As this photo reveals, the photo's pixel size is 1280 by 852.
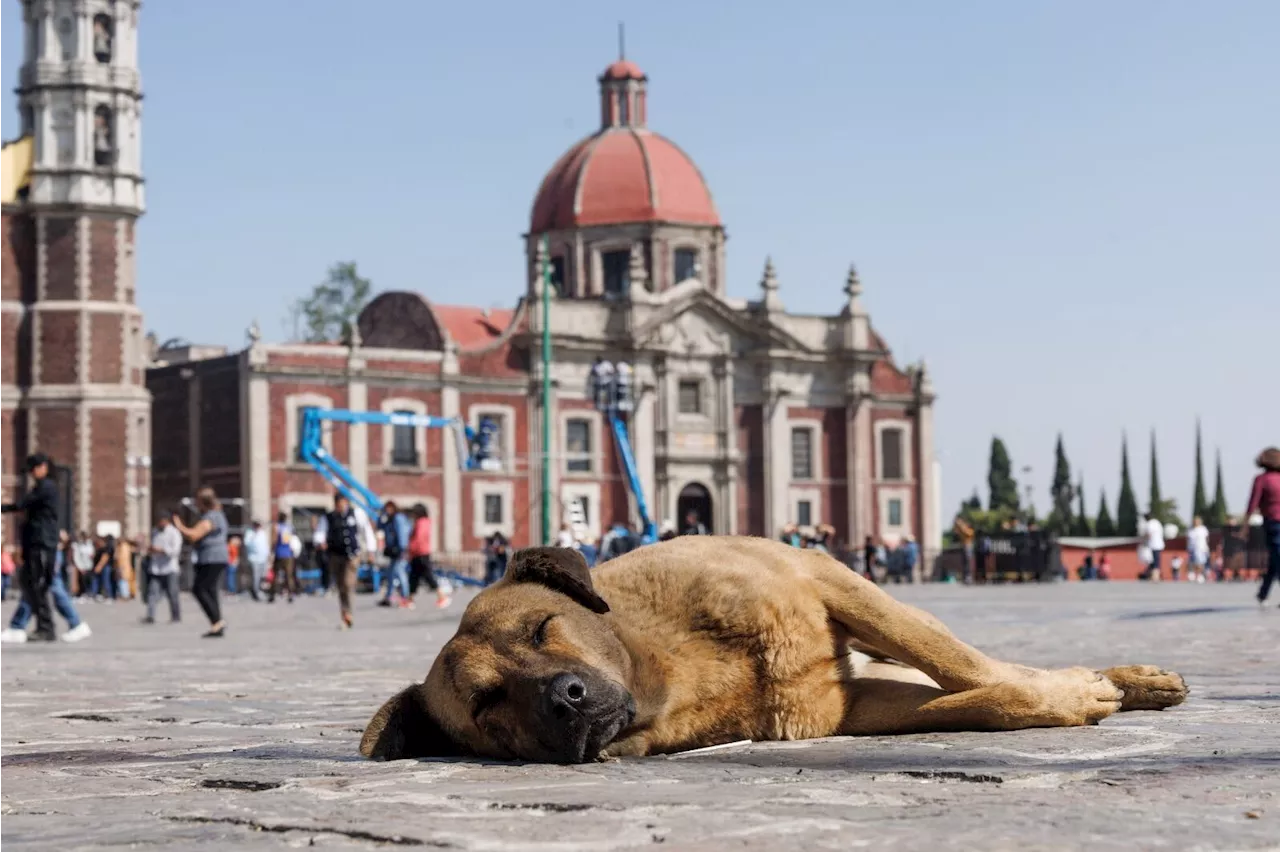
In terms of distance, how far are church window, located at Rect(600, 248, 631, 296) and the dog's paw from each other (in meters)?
57.9

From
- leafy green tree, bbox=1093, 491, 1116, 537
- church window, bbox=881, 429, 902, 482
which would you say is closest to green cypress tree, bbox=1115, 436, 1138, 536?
leafy green tree, bbox=1093, 491, 1116, 537

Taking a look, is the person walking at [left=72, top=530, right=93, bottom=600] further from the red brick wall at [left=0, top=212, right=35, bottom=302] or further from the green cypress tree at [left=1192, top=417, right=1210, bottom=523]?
the green cypress tree at [left=1192, top=417, right=1210, bottom=523]

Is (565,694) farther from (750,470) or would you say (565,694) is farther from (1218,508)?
(1218,508)

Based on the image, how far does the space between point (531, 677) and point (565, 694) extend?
0.09 metres

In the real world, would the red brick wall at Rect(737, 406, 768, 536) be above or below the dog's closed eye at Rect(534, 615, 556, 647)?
above

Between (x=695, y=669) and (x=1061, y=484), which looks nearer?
(x=695, y=669)

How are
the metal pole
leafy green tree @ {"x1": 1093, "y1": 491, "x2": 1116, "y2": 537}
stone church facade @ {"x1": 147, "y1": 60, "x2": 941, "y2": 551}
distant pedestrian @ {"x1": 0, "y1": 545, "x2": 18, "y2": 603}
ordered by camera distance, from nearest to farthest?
distant pedestrian @ {"x1": 0, "y1": 545, "x2": 18, "y2": 603} < the metal pole < stone church facade @ {"x1": 147, "y1": 60, "x2": 941, "y2": 551} < leafy green tree @ {"x1": 1093, "y1": 491, "x2": 1116, "y2": 537}

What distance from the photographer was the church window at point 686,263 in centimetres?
6481

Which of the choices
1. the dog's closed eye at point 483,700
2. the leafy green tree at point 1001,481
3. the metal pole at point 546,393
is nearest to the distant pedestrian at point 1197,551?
the metal pole at point 546,393

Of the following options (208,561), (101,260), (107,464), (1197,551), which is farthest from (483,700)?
(101,260)

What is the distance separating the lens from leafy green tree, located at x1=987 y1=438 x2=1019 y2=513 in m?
108

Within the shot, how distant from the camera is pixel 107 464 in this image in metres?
52.8

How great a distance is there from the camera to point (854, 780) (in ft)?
15.2

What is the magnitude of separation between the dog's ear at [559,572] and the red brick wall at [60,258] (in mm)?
49959
